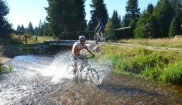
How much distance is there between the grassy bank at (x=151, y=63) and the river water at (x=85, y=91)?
0.78m

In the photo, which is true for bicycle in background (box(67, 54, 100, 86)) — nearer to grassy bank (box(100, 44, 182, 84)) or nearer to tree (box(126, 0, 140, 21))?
grassy bank (box(100, 44, 182, 84))

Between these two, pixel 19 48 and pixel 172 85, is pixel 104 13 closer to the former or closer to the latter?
pixel 19 48

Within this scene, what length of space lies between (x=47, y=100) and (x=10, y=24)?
87.9ft

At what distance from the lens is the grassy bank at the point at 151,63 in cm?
1143

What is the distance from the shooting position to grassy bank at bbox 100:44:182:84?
1143cm

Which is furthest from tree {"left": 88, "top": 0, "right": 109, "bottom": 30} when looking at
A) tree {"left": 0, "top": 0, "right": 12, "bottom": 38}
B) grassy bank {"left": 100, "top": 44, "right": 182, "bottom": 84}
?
grassy bank {"left": 100, "top": 44, "right": 182, "bottom": 84}

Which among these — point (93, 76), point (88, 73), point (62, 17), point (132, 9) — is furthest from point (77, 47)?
point (132, 9)

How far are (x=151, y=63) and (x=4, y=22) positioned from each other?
26.2 metres

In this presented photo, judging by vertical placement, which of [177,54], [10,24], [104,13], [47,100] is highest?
[104,13]

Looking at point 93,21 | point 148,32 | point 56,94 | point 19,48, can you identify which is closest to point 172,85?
point 56,94

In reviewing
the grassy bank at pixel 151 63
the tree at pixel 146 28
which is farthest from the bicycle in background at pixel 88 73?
the tree at pixel 146 28

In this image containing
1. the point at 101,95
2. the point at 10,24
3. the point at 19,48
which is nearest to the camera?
the point at 101,95

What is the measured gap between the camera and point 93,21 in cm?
5828

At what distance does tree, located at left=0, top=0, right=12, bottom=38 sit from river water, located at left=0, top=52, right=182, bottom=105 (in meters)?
20.3
